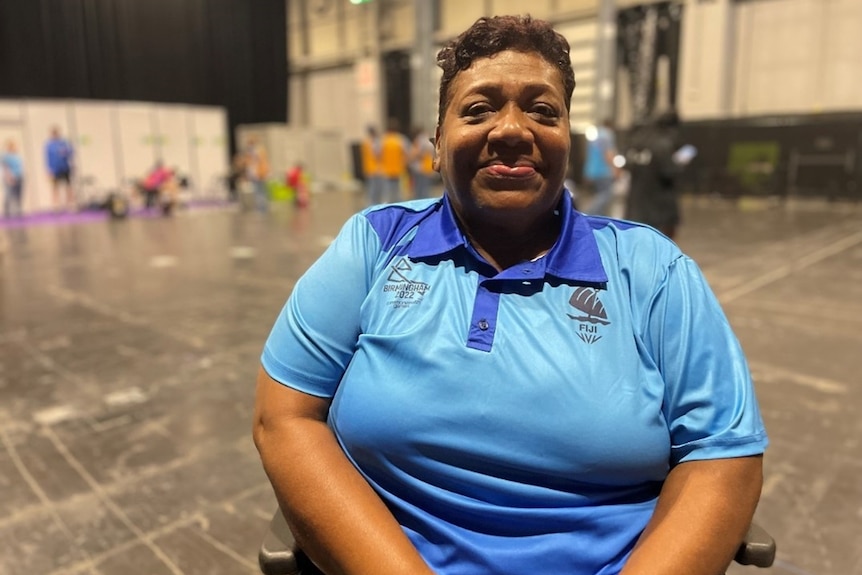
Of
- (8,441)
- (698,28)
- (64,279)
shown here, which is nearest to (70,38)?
(64,279)

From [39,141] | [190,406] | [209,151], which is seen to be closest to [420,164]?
[209,151]

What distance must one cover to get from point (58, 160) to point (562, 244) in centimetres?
1478

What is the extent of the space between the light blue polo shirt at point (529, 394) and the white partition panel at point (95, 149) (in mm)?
15992

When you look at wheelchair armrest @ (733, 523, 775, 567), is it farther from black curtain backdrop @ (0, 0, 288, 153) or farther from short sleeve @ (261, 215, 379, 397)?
black curtain backdrop @ (0, 0, 288, 153)

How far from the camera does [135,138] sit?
15680mm

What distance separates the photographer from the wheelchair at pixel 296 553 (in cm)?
96

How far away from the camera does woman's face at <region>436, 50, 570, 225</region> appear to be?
107cm

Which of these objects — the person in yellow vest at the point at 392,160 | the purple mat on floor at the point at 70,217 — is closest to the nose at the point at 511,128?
the person in yellow vest at the point at 392,160

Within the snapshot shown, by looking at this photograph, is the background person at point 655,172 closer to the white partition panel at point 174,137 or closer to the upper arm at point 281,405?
the upper arm at point 281,405

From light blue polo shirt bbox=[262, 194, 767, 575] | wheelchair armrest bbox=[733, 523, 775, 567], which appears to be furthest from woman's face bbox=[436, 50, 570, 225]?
wheelchair armrest bbox=[733, 523, 775, 567]

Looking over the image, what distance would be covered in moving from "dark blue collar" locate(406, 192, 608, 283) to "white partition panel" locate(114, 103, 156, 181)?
16.2m

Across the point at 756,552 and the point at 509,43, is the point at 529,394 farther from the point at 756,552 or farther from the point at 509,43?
the point at 509,43

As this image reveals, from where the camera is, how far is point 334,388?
111cm

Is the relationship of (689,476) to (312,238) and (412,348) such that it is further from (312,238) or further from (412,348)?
(312,238)
